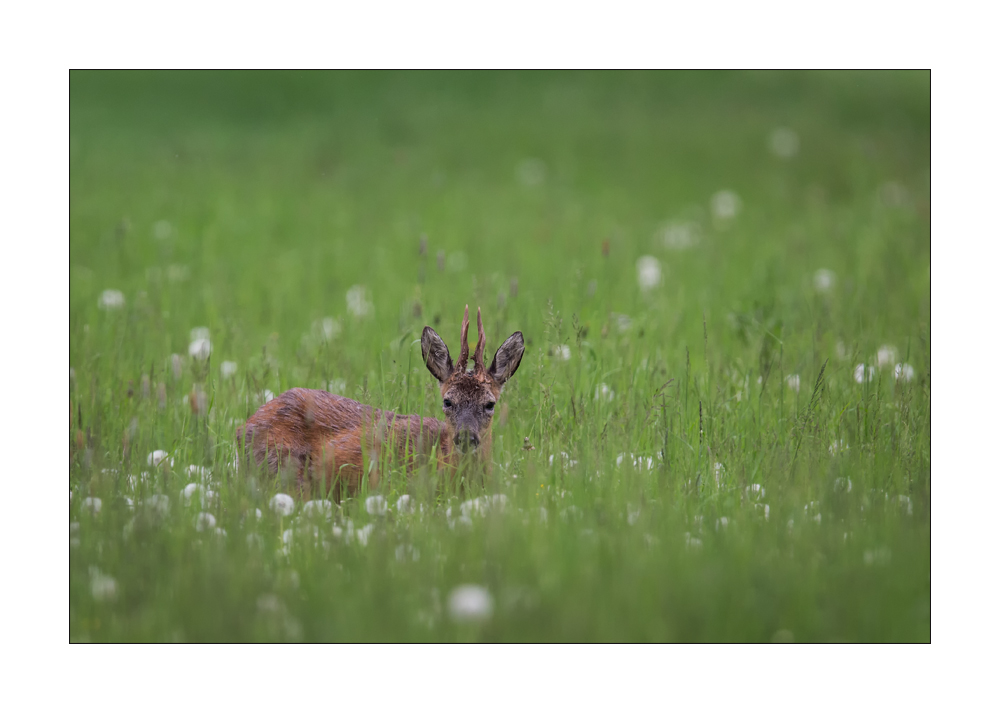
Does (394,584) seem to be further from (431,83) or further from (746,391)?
(431,83)

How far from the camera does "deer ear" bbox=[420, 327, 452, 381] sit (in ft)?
16.8

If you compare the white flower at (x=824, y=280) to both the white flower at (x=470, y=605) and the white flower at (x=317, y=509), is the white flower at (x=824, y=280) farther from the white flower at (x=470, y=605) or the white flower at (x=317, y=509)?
the white flower at (x=470, y=605)

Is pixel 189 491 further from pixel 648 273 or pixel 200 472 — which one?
pixel 648 273

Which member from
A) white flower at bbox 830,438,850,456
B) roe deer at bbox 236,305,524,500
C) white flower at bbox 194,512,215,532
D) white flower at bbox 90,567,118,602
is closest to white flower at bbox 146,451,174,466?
roe deer at bbox 236,305,524,500

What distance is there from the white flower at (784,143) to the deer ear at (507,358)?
436 inches

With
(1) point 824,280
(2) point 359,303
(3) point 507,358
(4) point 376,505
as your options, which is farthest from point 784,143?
(4) point 376,505

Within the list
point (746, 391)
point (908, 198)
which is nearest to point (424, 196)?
point (908, 198)

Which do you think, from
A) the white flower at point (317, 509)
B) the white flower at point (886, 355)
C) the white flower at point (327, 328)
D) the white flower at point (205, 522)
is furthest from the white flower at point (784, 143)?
the white flower at point (205, 522)

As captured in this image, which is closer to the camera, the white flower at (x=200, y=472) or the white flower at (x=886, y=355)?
the white flower at (x=200, y=472)

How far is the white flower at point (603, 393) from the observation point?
6.07 metres

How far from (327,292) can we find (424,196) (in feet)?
13.8

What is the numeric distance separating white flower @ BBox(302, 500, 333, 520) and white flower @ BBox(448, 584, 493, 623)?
1.05 metres

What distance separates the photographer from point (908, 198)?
13023mm

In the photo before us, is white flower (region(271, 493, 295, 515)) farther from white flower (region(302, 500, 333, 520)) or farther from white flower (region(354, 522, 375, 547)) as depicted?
white flower (region(354, 522, 375, 547))
